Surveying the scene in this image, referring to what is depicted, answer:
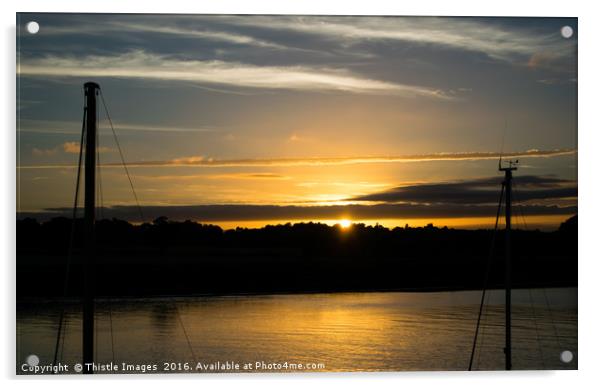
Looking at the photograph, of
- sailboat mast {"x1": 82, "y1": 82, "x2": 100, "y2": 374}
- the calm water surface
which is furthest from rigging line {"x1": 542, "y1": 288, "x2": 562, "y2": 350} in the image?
sailboat mast {"x1": 82, "y1": 82, "x2": 100, "y2": 374}

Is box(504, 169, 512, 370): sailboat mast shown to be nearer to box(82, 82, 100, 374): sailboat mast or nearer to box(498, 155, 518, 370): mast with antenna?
box(498, 155, 518, 370): mast with antenna

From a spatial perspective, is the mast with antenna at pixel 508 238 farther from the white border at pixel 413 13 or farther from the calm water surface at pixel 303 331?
the white border at pixel 413 13

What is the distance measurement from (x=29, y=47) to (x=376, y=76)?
7.00 ft

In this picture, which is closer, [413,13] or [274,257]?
[413,13]

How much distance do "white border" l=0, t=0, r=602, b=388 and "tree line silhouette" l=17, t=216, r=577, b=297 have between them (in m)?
0.12

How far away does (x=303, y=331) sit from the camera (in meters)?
5.74

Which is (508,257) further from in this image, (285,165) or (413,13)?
(413,13)

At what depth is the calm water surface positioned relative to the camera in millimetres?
5102

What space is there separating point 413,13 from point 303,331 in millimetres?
2247

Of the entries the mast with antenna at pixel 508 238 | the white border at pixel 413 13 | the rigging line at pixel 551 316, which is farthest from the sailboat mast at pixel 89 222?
the rigging line at pixel 551 316

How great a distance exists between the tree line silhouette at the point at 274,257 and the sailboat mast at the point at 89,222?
0.24 ft

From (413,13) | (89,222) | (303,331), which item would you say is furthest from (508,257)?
(89,222)

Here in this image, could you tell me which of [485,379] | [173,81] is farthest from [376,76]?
[485,379]

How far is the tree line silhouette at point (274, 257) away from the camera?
500 cm
